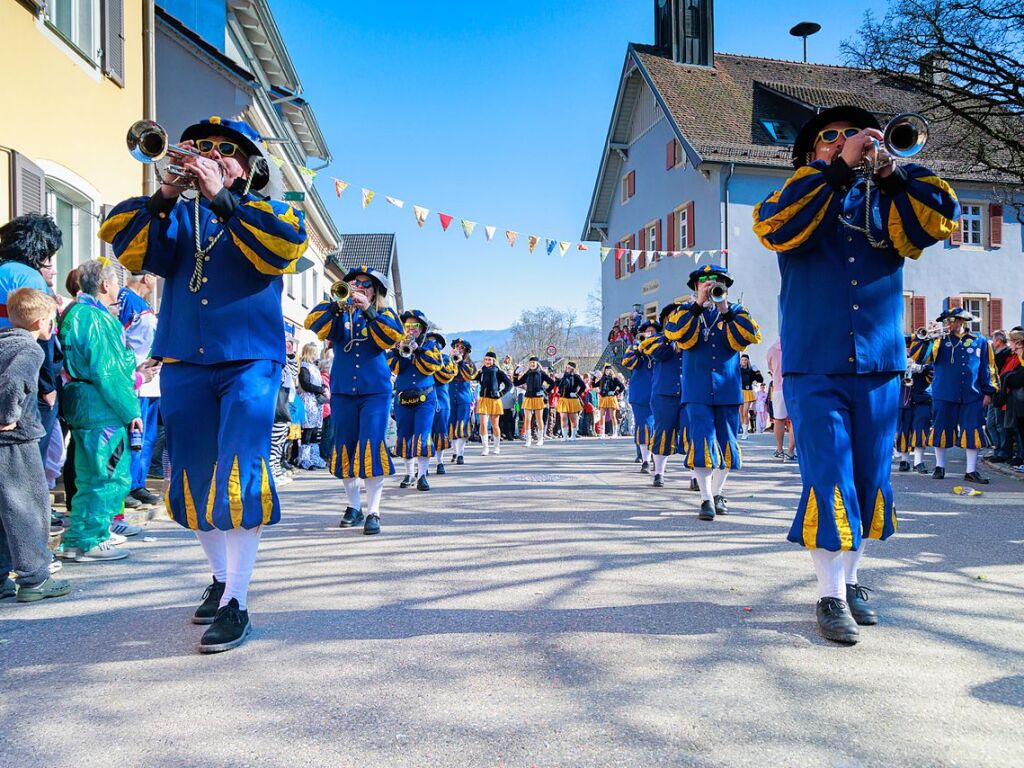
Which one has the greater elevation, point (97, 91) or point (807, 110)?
point (807, 110)

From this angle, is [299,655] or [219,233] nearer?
[299,655]

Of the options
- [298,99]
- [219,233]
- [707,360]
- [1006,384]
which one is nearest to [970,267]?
[1006,384]

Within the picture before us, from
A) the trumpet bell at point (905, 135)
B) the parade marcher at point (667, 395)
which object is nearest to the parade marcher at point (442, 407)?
the parade marcher at point (667, 395)

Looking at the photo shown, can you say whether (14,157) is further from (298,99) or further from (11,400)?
(298,99)

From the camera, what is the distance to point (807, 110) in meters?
28.9

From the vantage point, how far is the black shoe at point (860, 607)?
152 inches

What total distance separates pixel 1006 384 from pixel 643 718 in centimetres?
1086

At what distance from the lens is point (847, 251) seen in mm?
3938

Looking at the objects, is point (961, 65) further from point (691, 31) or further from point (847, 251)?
point (691, 31)

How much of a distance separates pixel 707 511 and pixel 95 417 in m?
4.81

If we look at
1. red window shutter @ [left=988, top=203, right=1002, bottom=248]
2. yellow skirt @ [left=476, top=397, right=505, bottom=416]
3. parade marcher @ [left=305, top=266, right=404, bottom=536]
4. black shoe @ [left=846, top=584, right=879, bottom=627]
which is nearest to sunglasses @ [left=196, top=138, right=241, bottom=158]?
parade marcher @ [left=305, top=266, right=404, bottom=536]

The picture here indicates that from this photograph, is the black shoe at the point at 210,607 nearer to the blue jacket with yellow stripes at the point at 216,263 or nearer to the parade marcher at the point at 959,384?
the blue jacket with yellow stripes at the point at 216,263

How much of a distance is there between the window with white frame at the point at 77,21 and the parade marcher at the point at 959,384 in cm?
1117

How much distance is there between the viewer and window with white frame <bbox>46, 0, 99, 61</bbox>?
31.0 feet
